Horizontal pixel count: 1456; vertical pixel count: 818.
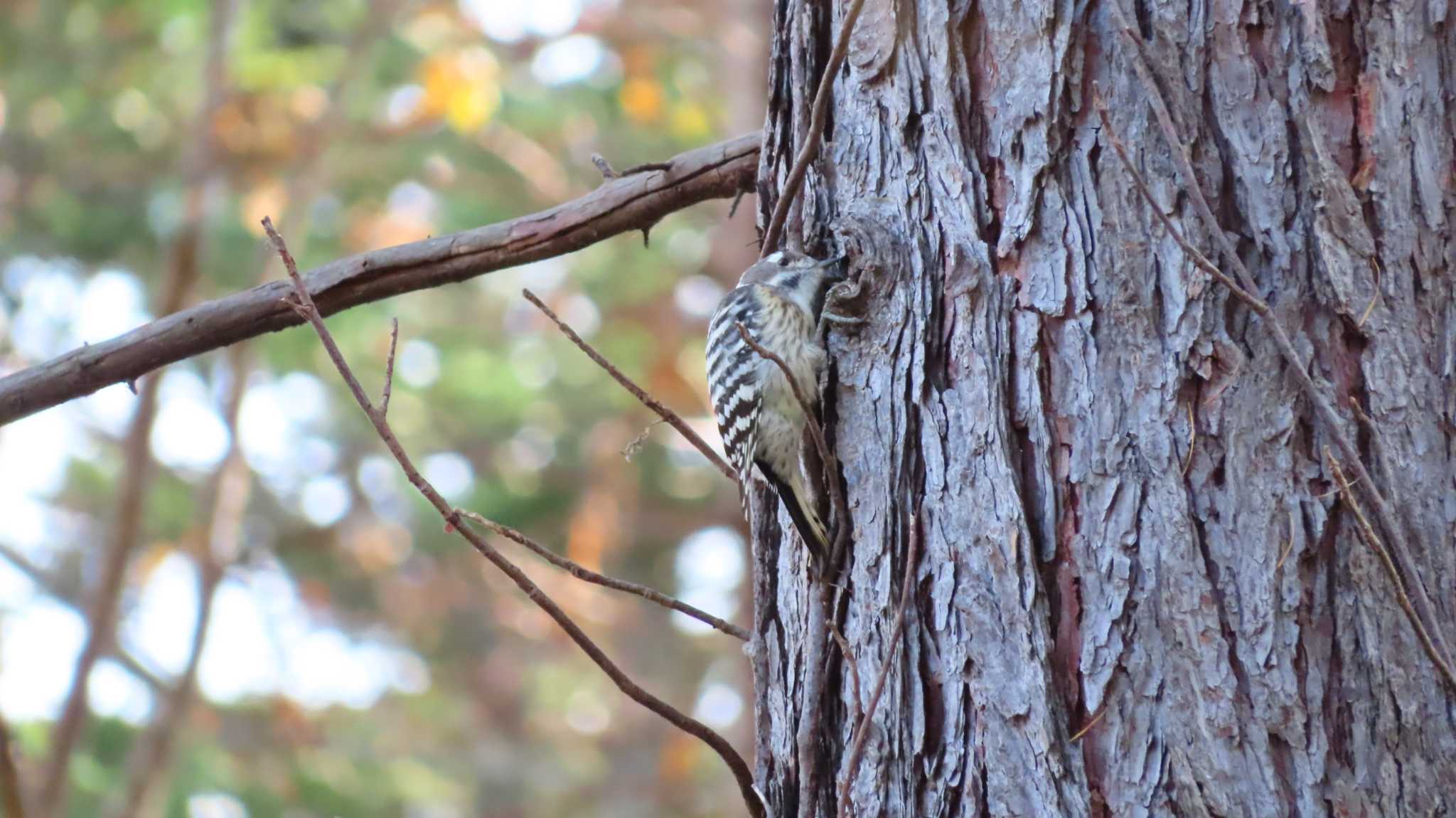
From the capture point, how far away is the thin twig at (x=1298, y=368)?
1906 millimetres

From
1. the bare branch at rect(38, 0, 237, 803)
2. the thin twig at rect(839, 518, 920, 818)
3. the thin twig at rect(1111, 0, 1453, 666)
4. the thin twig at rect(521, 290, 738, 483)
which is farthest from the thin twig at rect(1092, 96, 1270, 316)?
the bare branch at rect(38, 0, 237, 803)

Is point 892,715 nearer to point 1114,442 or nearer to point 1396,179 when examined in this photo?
point 1114,442

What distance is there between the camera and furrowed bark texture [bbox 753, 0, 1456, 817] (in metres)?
1.92

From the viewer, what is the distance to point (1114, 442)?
2.06 meters

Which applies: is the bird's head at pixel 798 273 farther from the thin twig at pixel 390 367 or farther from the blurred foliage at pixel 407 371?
the blurred foliage at pixel 407 371

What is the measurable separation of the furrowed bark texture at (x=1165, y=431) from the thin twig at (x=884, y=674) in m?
0.02

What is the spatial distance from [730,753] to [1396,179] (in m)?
1.46

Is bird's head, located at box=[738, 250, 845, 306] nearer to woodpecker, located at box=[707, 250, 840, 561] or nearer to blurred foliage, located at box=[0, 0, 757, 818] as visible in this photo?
woodpecker, located at box=[707, 250, 840, 561]

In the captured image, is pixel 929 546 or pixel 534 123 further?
pixel 534 123

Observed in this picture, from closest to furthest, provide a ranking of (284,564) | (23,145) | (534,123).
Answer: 1. (23,145)
2. (534,123)
3. (284,564)

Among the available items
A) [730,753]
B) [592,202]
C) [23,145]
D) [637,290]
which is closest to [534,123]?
[637,290]

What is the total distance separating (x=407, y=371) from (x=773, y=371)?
1044 cm

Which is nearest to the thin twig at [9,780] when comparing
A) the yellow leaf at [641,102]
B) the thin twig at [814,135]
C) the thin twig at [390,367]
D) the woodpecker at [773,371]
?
the thin twig at [390,367]

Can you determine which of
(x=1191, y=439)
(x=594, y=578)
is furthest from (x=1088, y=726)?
(x=594, y=578)
